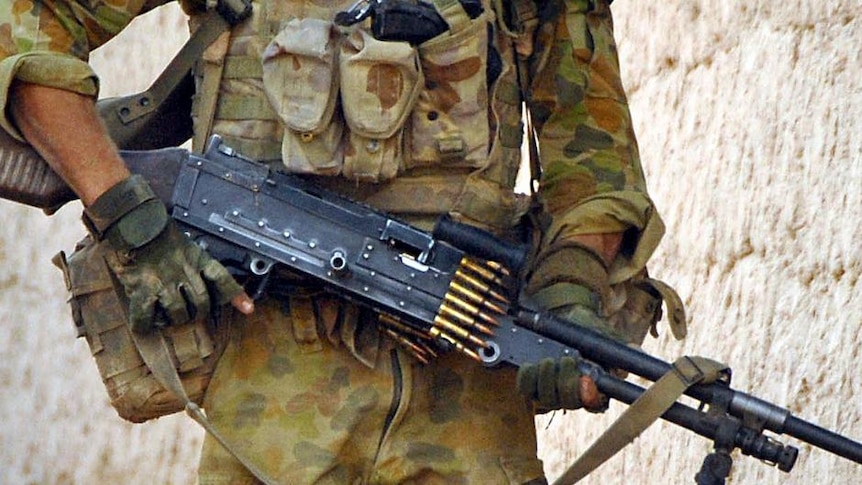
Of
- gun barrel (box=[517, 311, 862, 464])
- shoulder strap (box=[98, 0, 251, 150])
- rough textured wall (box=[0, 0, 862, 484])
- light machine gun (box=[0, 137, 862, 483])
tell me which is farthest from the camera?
rough textured wall (box=[0, 0, 862, 484])

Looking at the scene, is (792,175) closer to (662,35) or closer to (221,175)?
(662,35)

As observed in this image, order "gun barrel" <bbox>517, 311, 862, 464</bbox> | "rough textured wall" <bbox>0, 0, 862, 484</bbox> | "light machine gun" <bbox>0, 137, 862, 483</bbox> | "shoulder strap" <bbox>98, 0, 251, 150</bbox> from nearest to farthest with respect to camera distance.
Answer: "gun barrel" <bbox>517, 311, 862, 464</bbox>, "light machine gun" <bbox>0, 137, 862, 483</bbox>, "shoulder strap" <bbox>98, 0, 251, 150</bbox>, "rough textured wall" <bbox>0, 0, 862, 484</bbox>

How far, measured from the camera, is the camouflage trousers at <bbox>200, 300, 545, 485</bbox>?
12.4 ft

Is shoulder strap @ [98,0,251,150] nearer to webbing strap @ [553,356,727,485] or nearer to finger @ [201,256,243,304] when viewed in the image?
finger @ [201,256,243,304]

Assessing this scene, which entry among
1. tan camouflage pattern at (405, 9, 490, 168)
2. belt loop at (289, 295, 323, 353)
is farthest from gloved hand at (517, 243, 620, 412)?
belt loop at (289, 295, 323, 353)

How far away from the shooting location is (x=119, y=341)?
3.79m

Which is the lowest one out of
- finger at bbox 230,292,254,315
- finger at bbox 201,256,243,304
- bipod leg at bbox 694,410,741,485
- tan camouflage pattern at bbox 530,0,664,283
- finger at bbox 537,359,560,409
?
finger at bbox 230,292,254,315

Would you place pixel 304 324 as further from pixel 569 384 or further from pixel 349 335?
pixel 569 384

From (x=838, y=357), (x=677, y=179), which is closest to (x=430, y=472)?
(x=838, y=357)

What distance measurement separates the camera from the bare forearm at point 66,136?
12.1 ft

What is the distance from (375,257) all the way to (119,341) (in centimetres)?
42

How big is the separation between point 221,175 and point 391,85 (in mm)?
301

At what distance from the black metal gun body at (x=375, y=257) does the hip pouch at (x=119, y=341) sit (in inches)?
5.3

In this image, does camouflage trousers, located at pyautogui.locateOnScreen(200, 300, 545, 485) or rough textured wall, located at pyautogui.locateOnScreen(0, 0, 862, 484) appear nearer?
camouflage trousers, located at pyautogui.locateOnScreen(200, 300, 545, 485)
